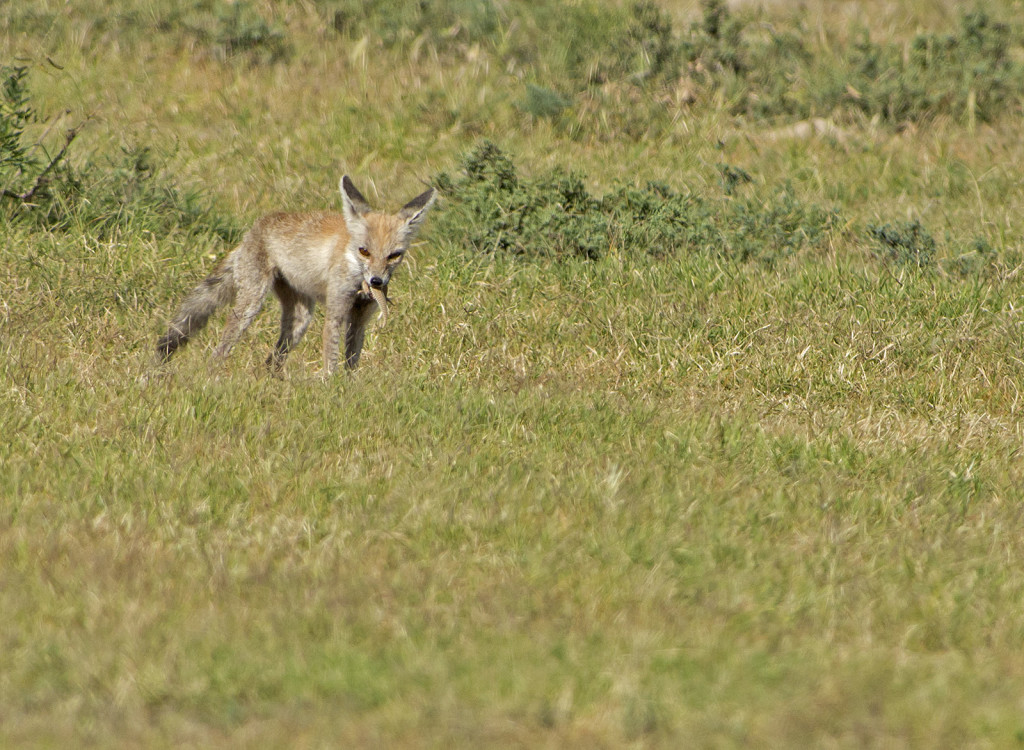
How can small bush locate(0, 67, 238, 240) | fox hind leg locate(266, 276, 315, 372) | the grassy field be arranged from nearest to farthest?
the grassy field
fox hind leg locate(266, 276, 315, 372)
small bush locate(0, 67, 238, 240)

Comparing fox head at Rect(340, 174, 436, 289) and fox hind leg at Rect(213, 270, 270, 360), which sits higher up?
fox head at Rect(340, 174, 436, 289)

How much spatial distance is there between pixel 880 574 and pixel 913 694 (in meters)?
1.11

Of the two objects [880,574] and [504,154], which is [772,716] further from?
[504,154]

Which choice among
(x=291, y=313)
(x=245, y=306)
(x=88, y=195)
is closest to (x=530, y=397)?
(x=245, y=306)

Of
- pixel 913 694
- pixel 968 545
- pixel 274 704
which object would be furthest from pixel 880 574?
pixel 274 704

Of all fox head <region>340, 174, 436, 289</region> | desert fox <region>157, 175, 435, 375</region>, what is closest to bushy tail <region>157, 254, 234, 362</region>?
desert fox <region>157, 175, 435, 375</region>

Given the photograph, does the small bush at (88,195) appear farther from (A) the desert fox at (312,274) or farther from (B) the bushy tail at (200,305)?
(A) the desert fox at (312,274)

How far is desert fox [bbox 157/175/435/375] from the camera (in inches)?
355

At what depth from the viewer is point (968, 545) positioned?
19.3 ft

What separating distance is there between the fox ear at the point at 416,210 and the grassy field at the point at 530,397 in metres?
0.87

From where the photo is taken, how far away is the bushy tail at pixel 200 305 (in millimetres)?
9234

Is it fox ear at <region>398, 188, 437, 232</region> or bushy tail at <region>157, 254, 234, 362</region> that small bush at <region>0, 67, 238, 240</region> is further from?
fox ear at <region>398, 188, 437, 232</region>

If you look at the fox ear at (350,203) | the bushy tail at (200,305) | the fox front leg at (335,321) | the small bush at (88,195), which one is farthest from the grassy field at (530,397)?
the fox ear at (350,203)

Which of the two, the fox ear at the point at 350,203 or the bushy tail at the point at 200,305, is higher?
the fox ear at the point at 350,203
